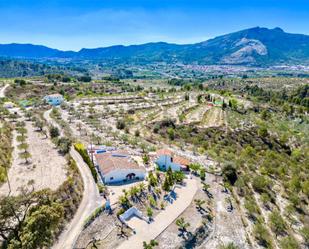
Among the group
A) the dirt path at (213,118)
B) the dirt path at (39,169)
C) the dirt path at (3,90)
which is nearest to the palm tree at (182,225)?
the dirt path at (39,169)

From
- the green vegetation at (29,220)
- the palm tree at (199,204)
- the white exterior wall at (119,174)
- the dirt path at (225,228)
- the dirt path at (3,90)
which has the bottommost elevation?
the dirt path at (3,90)

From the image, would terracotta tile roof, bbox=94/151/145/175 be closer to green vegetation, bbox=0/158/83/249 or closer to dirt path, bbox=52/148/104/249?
dirt path, bbox=52/148/104/249

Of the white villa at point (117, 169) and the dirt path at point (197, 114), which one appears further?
the dirt path at point (197, 114)

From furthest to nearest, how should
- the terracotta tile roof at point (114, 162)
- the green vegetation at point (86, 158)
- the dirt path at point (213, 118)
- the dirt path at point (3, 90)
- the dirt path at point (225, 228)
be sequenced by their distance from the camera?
1. the dirt path at point (3, 90)
2. the dirt path at point (213, 118)
3. the terracotta tile roof at point (114, 162)
4. the green vegetation at point (86, 158)
5. the dirt path at point (225, 228)

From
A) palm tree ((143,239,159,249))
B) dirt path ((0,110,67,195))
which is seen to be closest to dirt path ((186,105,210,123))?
dirt path ((0,110,67,195))

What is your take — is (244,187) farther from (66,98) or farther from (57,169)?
(66,98)

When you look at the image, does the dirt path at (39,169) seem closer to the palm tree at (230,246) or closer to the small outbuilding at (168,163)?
the small outbuilding at (168,163)

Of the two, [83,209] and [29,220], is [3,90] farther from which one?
[29,220]
